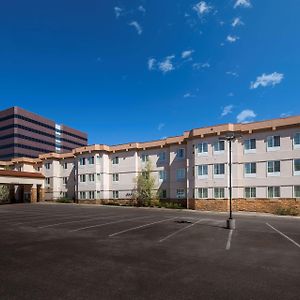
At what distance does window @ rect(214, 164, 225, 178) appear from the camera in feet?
123

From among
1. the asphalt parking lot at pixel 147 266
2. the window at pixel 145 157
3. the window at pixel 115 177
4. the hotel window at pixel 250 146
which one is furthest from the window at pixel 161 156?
the asphalt parking lot at pixel 147 266

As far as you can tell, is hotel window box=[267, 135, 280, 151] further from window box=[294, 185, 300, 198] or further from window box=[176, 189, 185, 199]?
window box=[176, 189, 185, 199]

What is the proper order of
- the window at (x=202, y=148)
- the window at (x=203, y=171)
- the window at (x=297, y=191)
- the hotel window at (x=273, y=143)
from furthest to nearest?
the window at (x=202, y=148) < the window at (x=203, y=171) < the hotel window at (x=273, y=143) < the window at (x=297, y=191)

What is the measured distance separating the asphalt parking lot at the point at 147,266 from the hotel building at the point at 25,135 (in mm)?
99008

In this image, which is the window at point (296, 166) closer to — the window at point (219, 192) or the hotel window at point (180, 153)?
the window at point (219, 192)

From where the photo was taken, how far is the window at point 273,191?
34747 mm

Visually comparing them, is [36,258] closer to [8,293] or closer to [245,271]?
[8,293]

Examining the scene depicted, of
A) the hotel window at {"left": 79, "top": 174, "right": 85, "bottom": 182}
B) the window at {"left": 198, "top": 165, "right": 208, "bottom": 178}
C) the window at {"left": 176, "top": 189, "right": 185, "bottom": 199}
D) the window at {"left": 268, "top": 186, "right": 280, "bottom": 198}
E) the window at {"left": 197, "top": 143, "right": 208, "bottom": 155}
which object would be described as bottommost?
the window at {"left": 176, "top": 189, "right": 185, "bottom": 199}

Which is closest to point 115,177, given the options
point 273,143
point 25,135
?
point 273,143

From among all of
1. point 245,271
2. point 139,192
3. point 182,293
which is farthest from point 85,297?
point 139,192

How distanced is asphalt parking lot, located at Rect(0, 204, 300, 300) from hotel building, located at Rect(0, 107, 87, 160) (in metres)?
99.0

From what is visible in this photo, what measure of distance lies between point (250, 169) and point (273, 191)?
12.8 feet

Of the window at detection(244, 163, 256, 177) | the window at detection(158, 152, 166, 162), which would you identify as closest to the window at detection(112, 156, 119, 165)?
the window at detection(158, 152, 166, 162)

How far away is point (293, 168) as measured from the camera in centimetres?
3372
